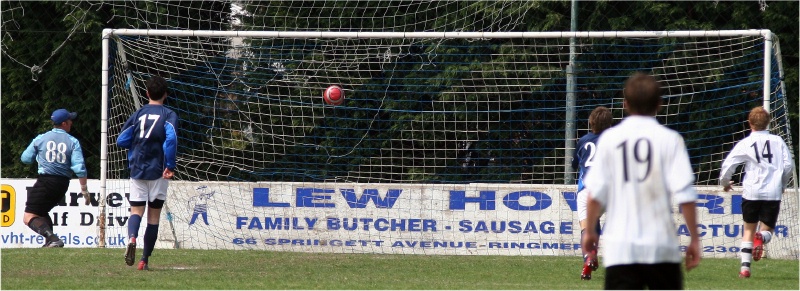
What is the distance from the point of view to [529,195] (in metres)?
13.1

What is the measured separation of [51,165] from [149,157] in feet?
12.1

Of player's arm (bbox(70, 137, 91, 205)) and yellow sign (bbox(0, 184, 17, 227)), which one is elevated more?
player's arm (bbox(70, 137, 91, 205))

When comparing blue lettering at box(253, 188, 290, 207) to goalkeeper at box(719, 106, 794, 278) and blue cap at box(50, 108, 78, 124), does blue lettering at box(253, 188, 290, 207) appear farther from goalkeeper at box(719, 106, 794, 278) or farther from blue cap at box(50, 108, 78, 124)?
goalkeeper at box(719, 106, 794, 278)

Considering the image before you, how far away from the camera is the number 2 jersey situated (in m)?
9.24

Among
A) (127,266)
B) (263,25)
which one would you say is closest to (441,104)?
(263,25)

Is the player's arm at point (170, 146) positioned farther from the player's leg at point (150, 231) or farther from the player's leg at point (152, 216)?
the player's leg at point (150, 231)

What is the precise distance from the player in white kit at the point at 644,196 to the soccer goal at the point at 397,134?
7.30 meters

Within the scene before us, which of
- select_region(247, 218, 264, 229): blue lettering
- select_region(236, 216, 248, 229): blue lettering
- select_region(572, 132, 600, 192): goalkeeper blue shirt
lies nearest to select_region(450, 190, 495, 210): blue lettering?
select_region(247, 218, 264, 229): blue lettering

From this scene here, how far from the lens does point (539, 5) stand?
18.3 meters

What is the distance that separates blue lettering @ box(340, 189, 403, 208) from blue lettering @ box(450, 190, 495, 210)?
2.31ft

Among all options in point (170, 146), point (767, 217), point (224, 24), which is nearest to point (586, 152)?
point (767, 217)

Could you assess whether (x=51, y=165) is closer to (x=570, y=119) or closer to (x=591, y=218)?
(x=570, y=119)

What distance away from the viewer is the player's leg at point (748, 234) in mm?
9211

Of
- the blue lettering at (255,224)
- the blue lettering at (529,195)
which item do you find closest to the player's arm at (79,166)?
the blue lettering at (255,224)
